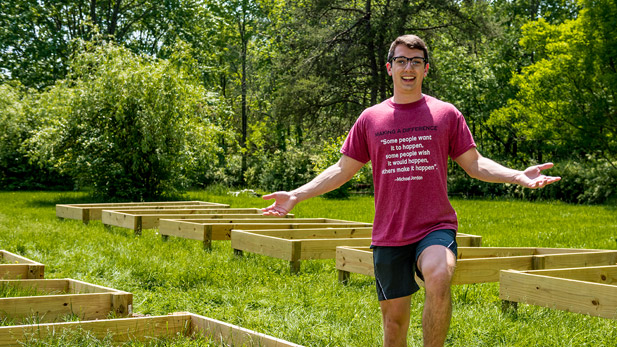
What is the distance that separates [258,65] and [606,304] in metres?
37.2

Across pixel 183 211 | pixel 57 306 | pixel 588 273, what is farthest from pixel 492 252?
pixel 183 211

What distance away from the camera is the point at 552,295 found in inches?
212

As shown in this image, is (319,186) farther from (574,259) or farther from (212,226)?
(212,226)

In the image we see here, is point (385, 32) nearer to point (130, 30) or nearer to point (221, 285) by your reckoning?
point (130, 30)

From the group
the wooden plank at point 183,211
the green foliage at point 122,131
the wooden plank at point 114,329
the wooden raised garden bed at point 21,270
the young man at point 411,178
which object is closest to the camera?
the young man at point 411,178

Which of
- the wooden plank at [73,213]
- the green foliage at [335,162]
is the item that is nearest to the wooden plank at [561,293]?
the wooden plank at [73,213]

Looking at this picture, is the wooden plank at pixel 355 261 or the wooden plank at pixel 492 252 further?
the wooden plank at pixel 492 252

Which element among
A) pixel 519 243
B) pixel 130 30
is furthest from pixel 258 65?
pixel 519 243

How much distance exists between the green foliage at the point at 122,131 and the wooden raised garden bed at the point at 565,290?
13.7 meters

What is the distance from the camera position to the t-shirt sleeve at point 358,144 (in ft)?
13.0

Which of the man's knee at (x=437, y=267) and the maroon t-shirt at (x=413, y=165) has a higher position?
the maroon t-shirt at (x=413, y=165)

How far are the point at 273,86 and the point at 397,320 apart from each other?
105 ft

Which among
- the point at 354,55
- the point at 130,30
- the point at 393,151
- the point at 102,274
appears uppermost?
the point at 130,30

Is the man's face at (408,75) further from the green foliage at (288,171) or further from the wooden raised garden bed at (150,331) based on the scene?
the green foliage at (288,171)
